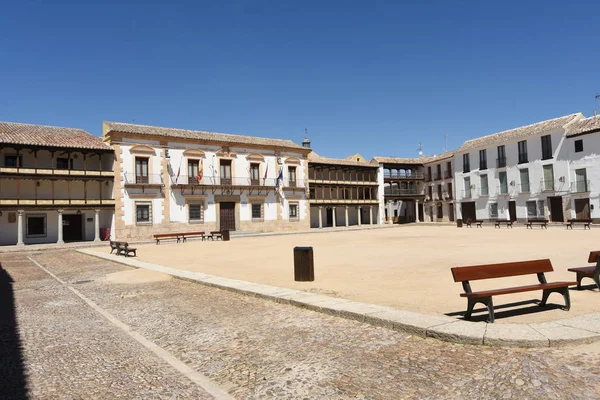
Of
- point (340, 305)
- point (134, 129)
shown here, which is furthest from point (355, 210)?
point (340, 305)

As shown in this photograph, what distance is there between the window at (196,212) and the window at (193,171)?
184cm

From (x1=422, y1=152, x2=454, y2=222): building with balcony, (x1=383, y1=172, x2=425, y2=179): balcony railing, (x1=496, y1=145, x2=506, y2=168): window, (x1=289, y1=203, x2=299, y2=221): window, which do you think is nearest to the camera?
(x1=289, y1=203, x2=299, y2=221): window

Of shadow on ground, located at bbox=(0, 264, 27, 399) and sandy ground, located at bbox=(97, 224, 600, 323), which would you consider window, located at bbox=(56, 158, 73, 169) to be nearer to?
sandy ground, located at bbox=(97, 224, 600, 323)

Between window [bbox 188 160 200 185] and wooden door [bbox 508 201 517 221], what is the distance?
29.7 meters

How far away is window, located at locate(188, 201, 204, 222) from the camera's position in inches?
1302

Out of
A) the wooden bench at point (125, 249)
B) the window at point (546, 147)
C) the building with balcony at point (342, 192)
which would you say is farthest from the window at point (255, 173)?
the window at point (546, 147)

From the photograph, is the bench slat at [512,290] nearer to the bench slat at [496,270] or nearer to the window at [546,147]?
the bench slat at [496,270]

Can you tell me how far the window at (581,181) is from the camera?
110ft

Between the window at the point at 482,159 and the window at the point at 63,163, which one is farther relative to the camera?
the window at the point at 482,159

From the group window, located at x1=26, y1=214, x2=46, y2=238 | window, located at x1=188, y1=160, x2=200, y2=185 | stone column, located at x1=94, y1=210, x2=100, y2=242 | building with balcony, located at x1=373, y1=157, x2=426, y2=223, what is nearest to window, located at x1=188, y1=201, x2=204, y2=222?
window, located at x1=188, y1=160, x2=200, y2=185

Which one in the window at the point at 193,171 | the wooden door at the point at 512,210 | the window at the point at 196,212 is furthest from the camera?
the wooden door at the point at 512,210

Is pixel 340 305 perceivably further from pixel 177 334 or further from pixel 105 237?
pixel 105 237

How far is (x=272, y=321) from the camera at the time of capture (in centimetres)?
572

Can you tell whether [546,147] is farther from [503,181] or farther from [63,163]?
[63,163]
